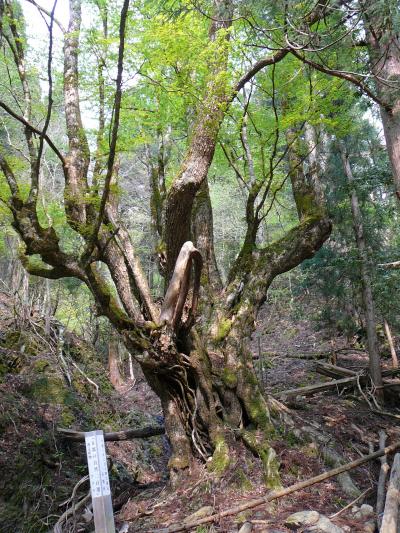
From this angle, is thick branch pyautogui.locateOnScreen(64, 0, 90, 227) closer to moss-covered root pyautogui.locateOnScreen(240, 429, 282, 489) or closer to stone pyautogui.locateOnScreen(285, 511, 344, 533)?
moss-covered root pyautogui.locateOnScreen(240, 429, 282, 489)

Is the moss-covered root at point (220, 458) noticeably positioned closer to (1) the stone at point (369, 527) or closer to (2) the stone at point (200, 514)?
(2) the stone at point (200, 514)

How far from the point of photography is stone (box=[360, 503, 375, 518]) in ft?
13.2

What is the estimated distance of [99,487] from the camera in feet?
11.6

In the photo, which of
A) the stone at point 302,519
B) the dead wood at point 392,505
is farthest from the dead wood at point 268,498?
the dead wood at point 392,505

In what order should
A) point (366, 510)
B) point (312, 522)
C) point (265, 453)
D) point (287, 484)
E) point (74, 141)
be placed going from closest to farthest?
point (312, 522) → point (366, 510) → point (287, 484) → point (265, 453) → point (74, 141)

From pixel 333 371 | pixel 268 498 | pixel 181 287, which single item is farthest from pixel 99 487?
pixel 333 371

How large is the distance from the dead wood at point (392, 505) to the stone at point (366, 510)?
31 centimetres

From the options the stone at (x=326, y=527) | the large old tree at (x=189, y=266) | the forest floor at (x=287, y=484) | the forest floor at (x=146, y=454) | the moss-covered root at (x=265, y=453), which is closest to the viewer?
the stone at (x=326, y=527)

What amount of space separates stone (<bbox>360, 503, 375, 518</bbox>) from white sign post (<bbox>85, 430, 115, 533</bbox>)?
2.33 metres

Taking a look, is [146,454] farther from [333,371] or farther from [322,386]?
[333,371]

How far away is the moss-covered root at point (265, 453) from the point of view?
4637mm

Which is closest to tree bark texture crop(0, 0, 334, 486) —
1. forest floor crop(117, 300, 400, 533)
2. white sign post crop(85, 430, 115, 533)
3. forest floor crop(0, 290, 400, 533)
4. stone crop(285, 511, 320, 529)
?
forest floor crop(117, 300, 400, 533)

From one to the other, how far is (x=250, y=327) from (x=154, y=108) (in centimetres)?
423

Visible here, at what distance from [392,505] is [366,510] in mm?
519
